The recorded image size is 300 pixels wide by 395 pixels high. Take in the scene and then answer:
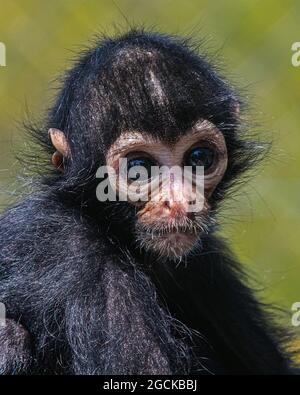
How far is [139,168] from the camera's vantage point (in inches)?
220

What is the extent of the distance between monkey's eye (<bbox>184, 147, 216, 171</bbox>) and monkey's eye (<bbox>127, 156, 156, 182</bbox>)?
0.62ft

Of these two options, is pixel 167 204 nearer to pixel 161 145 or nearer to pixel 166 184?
pixel 166 184

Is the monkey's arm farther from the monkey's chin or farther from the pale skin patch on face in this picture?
the pale skin patch on face

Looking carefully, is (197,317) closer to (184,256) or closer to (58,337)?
(184,256)

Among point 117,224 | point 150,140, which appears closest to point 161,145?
point 150,140

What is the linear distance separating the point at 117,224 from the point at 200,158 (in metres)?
0.53

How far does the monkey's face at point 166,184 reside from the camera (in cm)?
545

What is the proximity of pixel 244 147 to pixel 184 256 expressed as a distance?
0.80 metres

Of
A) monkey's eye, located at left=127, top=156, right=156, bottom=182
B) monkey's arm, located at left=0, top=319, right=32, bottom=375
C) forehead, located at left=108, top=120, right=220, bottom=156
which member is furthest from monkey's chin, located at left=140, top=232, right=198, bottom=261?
monkey's arm, located at left=0, top=319, right=32, bottom=375

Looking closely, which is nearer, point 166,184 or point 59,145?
point 166,184

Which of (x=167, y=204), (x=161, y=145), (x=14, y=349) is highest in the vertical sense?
(x=161, y=145)

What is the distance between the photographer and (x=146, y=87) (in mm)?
5523
